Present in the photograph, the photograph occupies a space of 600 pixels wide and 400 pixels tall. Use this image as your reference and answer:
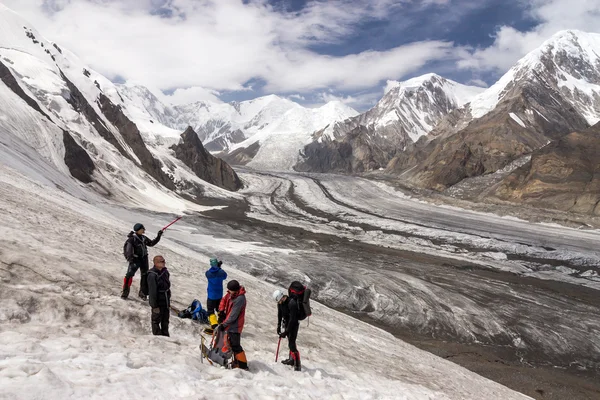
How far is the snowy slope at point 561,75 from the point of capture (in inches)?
5379

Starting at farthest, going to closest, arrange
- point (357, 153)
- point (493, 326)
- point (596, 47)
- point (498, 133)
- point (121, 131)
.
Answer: point (596, 47) < point (357, 153) < point (498, 133) < point (121, 131) < point (493, 326)

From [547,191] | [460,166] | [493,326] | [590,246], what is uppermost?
[460,166]

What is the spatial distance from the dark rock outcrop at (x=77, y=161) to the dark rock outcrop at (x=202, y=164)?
32.7 metres

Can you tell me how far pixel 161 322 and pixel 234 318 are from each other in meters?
1.93

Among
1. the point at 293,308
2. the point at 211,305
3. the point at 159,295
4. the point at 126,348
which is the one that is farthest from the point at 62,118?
the point at 293,308

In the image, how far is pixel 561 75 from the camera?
486ft

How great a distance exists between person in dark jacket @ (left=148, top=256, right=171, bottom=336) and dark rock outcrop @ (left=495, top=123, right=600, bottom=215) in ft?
181

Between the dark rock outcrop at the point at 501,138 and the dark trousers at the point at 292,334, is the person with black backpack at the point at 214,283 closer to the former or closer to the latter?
the dark trousers at the point at 292,334

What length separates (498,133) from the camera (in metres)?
90.1

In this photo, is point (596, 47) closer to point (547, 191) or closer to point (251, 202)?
point (547, 191)

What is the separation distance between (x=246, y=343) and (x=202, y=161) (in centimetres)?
7265

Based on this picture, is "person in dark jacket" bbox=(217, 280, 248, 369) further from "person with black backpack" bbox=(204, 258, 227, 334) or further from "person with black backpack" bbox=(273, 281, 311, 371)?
"person with black backpack" bbox=(204, 258, 227, 334)

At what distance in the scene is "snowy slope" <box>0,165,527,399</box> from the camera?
521 cm

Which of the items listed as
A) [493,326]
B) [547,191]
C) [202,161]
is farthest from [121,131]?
[547,191]
